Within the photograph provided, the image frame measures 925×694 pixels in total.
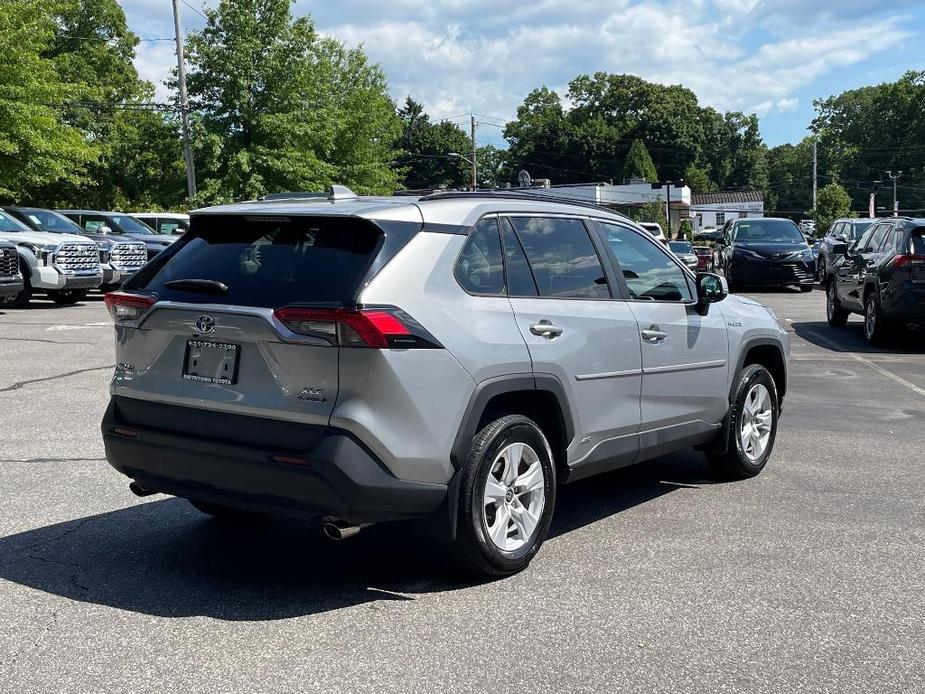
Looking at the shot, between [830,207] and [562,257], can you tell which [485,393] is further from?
[830,207]

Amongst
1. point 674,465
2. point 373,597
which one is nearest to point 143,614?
point 373,597

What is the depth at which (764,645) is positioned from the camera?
4.04 metres

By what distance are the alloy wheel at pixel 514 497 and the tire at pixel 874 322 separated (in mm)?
10779

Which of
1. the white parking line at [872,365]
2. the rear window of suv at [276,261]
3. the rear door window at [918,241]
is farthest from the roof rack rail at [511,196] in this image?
the rear door window at [918,241]

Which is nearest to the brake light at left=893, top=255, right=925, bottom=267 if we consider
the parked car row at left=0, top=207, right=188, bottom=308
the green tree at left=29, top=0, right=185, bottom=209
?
the parked car row at left=0, top=207, right=188, bottom=308

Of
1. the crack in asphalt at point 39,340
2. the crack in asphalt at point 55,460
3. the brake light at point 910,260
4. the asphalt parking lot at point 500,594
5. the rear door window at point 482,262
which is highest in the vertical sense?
the rear door window at point 482,262

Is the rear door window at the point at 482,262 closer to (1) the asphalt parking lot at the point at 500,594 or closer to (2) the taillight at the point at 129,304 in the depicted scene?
(1) the asphalt parking lot at the point at 500,594

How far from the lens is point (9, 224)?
19641 millimetres

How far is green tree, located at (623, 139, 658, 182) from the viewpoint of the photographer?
111 metres

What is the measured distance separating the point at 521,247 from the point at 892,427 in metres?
5.09

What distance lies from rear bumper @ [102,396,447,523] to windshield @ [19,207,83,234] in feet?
58.7

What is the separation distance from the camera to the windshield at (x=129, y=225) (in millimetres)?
24812

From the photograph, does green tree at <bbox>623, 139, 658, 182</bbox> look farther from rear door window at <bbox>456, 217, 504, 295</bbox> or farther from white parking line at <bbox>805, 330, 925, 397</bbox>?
rear door window at <bbox>456, 217, 504, 295</bbox>

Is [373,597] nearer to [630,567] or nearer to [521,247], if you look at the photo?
[630,567]
